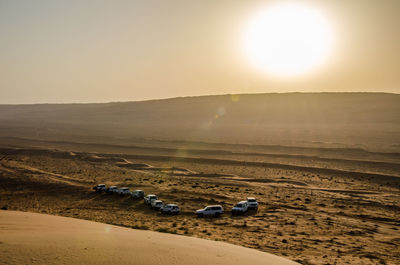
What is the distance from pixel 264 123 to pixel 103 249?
12979 cm

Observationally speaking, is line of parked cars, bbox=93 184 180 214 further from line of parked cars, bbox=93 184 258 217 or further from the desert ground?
the desert ground

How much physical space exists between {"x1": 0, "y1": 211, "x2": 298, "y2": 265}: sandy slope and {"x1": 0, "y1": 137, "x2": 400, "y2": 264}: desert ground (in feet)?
14.2

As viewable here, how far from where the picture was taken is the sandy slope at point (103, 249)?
35.9 feet

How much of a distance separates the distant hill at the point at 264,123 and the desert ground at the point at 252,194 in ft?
92.3

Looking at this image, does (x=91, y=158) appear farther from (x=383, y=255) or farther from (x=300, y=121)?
(x=300, y=121)

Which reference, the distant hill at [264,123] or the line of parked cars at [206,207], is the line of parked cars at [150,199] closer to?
the line of parked cars at [206,207]

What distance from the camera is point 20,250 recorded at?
11.1m

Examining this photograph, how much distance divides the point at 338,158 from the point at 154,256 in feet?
184

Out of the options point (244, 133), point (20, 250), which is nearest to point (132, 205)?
point (20, 250)

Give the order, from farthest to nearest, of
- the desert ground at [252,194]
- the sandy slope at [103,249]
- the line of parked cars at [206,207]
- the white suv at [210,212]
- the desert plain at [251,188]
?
the line of parked cars at [206,207], the white suv at [210,212], the desert plain at [251,188], the desert ground at [252,194], the sandy slope at [103,249]

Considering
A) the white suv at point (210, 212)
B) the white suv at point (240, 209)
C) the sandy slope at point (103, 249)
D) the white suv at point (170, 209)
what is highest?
the sandy slope at point (103, 249)

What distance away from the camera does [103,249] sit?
1219 cm

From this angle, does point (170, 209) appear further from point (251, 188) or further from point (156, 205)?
point (251, 188)

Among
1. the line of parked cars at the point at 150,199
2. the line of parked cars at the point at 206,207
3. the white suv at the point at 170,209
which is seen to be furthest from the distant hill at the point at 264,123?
the white suv at the point at 170,209
